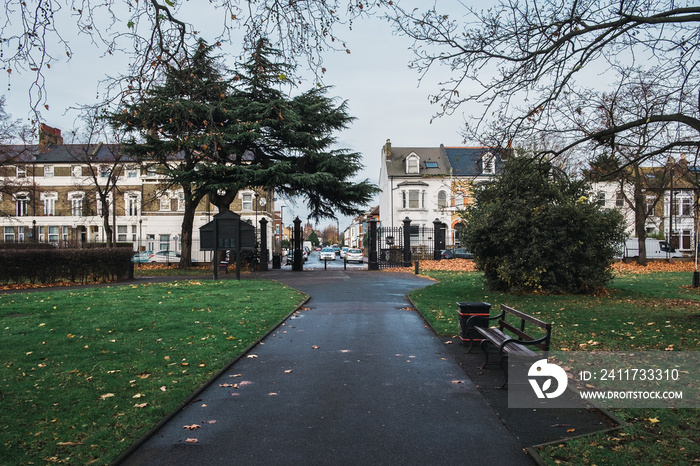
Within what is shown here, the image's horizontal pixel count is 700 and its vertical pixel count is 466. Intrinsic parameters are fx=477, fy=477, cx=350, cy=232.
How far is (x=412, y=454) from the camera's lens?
13.5 ft

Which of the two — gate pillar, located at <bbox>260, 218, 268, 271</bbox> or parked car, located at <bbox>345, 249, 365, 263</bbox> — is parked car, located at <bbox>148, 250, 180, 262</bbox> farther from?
parked car, located at <bbox>345, 249, 365, 263</bbox>

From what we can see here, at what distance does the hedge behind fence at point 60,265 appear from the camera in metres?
19.8

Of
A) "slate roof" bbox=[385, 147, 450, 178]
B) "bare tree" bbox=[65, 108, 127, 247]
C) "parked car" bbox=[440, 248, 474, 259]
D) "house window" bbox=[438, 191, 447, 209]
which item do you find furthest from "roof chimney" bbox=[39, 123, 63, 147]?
"house window" bbox=[438, 191, 447, 209]

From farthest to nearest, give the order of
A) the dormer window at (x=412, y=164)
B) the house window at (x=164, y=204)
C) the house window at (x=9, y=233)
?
1. the dormer window at (x=412, y=164)
2. the house window at (x=9, y=233)
3. the house window at (x=164, y=204)

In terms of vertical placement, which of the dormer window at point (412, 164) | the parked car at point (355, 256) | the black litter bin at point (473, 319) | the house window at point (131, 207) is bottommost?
the parked car at point (355, 256)

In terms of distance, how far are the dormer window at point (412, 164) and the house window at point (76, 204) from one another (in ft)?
120

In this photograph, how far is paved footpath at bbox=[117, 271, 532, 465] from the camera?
4105 mm

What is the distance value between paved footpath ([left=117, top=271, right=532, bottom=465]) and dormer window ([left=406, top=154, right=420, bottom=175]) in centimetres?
4882

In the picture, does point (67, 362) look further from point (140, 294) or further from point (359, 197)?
point (359, 197)


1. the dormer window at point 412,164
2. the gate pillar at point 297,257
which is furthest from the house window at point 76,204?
the dormer window at point 412,164

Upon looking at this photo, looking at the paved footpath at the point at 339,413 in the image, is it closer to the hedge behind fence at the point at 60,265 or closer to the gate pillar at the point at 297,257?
the hedge behind fence at the point at 60,265

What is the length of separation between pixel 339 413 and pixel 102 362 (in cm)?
398

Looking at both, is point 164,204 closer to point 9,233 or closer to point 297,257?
point 9,233

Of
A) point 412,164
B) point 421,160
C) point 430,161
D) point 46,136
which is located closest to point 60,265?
point 46,136
